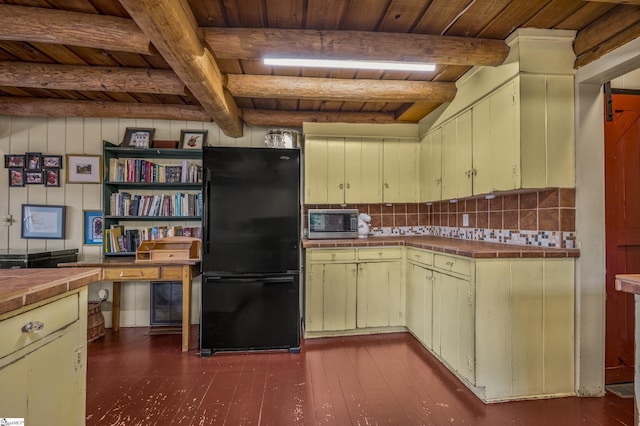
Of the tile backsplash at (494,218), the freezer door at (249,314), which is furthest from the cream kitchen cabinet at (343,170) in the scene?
the freezer door at (249,314)

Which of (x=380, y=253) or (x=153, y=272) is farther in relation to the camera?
(x=380, y=253)

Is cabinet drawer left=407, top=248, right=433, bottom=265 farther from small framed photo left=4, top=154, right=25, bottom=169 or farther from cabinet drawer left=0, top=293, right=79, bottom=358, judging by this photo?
small framed photo left=4, top=154, right=25, bottom=169

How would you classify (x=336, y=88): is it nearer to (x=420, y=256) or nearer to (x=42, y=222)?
(x=420, y=256)

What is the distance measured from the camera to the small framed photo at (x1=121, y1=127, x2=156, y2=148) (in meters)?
3.68

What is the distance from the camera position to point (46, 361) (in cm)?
117

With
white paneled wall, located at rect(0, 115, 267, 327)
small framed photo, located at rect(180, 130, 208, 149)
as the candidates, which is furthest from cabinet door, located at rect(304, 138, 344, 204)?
white paneled wall, located at rect(0, 115, 267, 327)

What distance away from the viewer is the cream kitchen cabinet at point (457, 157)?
280cm

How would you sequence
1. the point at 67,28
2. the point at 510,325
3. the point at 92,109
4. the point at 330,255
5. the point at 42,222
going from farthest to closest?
the point at 42,222 → the point at 92,109 → the point at 330,255 → the point at 510,325 → the point at 67,28

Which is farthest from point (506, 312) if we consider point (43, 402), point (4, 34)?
point (4, 34)

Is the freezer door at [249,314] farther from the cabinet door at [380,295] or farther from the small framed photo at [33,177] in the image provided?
the small framed photo at [33,177]

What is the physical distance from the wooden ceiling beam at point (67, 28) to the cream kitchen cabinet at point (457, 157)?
2534 mm

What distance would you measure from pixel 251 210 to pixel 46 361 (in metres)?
1.86

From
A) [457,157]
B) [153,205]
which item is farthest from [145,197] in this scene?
[457,157]

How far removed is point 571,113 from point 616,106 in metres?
0.53
